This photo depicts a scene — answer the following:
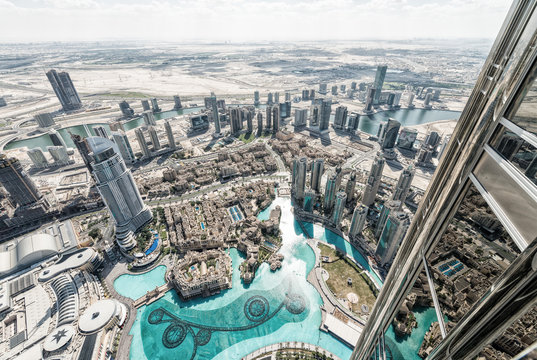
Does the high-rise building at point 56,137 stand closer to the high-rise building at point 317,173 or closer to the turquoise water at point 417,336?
the high-rise building at point 317,173

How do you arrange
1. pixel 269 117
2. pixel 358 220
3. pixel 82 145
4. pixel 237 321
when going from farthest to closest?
pixel 269 117, pixel 82 145, pixel 358 220, pixel 237 321

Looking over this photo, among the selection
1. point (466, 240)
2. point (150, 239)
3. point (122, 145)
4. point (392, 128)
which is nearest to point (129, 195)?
point (150, 239)

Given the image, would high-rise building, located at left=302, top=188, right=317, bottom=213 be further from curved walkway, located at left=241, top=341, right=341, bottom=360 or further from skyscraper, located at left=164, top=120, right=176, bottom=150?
skyscraper, located at left=164, top=120, right=176, bottom=150

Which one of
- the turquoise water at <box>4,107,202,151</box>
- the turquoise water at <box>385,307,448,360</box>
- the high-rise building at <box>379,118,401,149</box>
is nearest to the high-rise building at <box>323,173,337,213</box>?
the high-rise building at <box>379,118,401,149</box>

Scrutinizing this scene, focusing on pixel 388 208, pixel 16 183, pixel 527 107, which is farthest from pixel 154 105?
pixel 527 107

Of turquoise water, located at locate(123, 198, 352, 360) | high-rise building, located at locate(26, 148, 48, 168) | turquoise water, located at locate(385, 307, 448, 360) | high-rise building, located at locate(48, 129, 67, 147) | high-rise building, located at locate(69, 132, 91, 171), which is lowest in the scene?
turquoise water, located at locate(123, 198, 352, 360)

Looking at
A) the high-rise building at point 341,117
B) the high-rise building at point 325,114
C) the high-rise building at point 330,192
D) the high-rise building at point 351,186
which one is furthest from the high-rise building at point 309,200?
the high-rise building at point 341,117

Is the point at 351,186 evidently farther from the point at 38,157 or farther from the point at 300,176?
the point at 38,157
